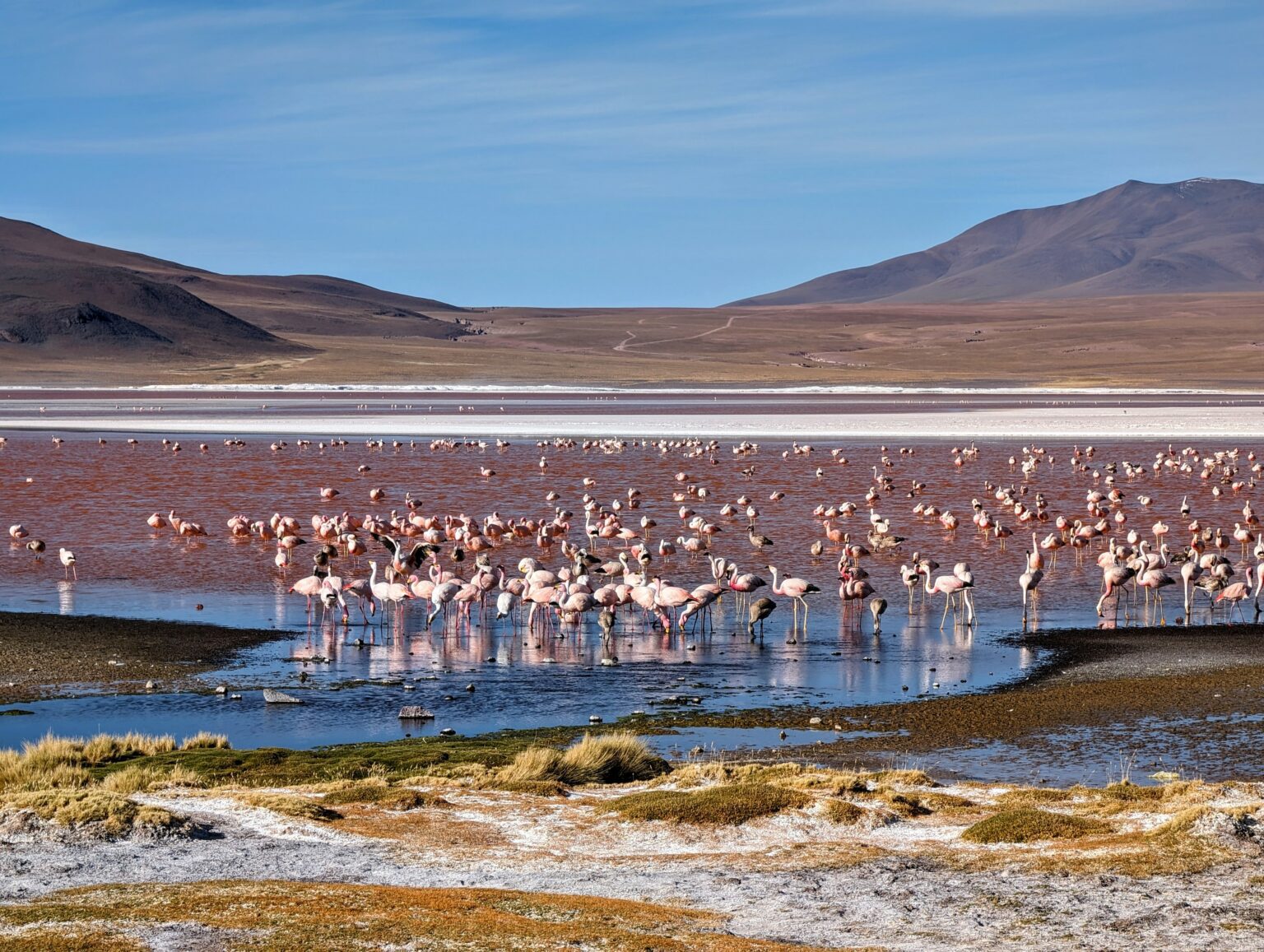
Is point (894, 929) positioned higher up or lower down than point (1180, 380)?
lower down

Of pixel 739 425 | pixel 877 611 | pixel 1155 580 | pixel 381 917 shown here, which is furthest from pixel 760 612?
pixel 739 425

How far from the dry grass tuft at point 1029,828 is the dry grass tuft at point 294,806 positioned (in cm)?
392

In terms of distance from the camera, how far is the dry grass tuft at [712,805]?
10289 mm

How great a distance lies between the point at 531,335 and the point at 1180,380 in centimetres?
10706

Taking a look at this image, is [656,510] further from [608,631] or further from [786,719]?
[786,719]

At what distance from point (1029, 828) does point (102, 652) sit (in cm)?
1028

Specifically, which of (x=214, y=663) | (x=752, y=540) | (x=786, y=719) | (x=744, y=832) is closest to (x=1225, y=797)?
(x=744, y=832)

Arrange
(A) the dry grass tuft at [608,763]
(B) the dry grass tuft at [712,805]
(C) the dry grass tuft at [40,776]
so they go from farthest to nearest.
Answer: (A) the dry grass tuft at [608,763] < (C) the dry grass tuft at [40,776] < (B) the dry grass tuft at [712,805]

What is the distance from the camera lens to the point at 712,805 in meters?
10.4

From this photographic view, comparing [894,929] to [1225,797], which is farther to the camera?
[1225,797]

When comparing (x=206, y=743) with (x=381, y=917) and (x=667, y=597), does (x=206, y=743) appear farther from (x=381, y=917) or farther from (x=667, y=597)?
(x=667, y=597)

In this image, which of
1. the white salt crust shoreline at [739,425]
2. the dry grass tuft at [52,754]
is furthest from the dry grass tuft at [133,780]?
the white salt crust shoreline at [739,425]

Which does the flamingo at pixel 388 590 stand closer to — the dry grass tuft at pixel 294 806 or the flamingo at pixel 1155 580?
the dry grass tuft at pixel 294 806

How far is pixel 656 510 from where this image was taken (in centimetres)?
3112
